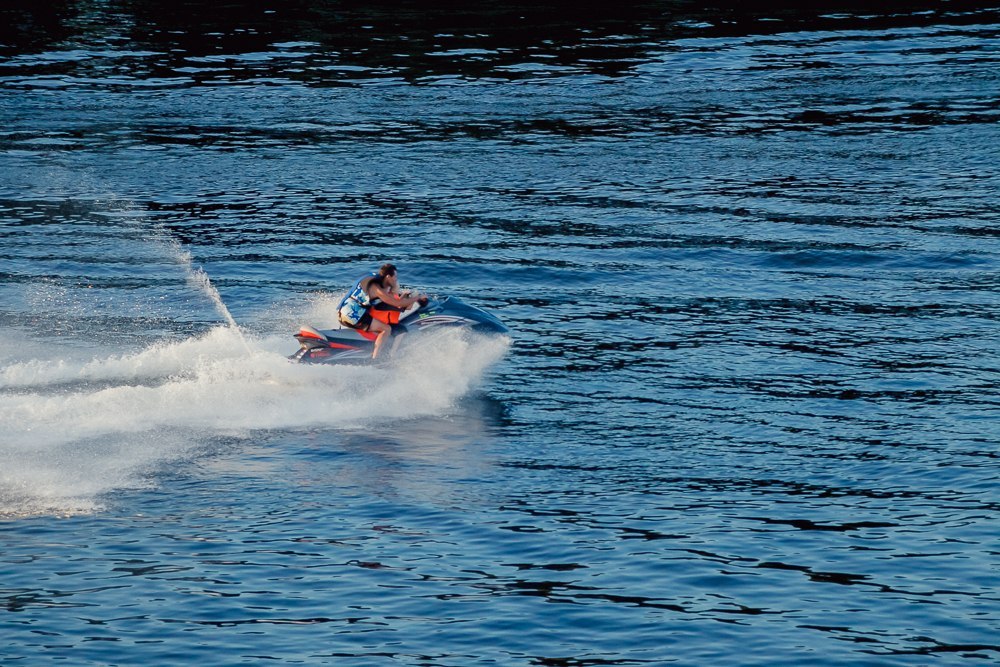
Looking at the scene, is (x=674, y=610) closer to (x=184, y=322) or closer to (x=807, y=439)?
(x=807, y=439)

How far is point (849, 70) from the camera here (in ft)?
137

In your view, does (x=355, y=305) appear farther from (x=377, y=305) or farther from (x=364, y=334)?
(x=364, y=334)

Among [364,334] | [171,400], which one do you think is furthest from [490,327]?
[171,400]

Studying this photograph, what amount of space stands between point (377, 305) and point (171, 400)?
352cm

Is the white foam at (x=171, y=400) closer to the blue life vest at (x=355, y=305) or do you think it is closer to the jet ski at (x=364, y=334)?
the jet ski at (x=364, y=334)

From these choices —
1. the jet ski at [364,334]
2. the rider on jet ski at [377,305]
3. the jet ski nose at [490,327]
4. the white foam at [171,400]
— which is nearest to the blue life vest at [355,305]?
the rider on jet ski at [377,305]

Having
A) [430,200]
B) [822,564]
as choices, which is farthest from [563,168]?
[822,564]

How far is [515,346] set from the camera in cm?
2491

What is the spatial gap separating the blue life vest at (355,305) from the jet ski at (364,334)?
28cm

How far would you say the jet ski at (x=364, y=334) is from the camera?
22750 millimetres

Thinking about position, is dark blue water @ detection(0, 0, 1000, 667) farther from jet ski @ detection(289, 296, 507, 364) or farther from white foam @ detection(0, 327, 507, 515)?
jet ski @ detection(289, 296, 507, 364)

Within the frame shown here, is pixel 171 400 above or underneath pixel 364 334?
underneath

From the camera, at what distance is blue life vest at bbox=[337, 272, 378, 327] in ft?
Result: 73.9

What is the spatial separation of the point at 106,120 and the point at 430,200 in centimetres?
1143
